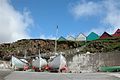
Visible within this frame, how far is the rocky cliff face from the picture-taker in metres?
59.3

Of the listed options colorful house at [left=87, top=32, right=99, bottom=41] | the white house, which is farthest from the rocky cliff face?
the white house

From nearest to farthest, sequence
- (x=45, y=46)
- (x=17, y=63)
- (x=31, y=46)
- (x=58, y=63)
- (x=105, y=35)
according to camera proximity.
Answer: (x=58, y=63) < (x=17, y=63) < (x=45, y=46) < (x=31, y=46) < (x=105, y=35)

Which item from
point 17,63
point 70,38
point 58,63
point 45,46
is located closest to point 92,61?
point 58,63

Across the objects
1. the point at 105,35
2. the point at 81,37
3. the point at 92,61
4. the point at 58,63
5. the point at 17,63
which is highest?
the point at 105,35

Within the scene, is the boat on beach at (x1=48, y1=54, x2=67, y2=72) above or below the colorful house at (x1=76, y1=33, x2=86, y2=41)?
below

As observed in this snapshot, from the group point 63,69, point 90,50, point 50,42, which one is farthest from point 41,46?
point 63,69

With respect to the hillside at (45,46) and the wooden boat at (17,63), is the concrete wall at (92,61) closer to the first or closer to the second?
the hillside at (45,46)

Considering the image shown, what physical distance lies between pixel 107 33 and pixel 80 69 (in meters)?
22.9

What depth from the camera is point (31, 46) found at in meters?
61.2

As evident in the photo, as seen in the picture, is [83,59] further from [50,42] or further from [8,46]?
[8,46]

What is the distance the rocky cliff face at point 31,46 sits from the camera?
5927cm

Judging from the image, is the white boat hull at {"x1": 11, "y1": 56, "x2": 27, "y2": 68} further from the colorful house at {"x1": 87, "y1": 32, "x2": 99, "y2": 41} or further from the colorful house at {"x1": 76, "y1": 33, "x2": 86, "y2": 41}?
the colorful house at {"x1": 87, "y1": 32, "x2": 99, "y2": 41}

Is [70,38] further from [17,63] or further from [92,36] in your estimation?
[17,63]

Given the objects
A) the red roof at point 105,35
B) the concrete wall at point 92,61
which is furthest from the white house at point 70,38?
the concrete wall at point 92,61
